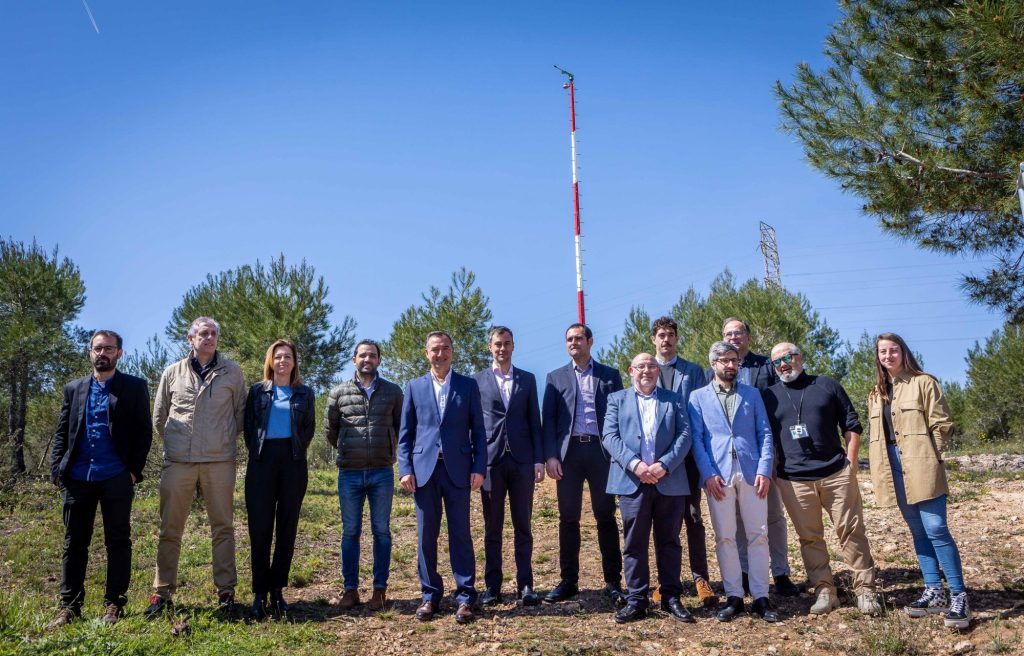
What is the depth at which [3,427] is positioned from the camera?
21.8m

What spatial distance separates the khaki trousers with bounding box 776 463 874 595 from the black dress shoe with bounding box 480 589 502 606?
96.6 inches

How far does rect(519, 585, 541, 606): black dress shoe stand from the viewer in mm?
5773

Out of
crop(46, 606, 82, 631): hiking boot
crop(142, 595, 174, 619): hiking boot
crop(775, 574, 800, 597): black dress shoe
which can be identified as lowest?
crop(775, 574, 800, 597): black dress shoe

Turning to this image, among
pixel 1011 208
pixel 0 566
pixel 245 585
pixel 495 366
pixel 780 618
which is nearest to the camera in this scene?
pixel 780 618

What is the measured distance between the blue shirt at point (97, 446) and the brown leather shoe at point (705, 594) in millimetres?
4591

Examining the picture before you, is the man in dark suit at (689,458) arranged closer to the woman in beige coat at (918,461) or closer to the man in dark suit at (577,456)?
the man in dark suit at (577,456)

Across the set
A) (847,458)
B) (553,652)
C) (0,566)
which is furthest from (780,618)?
(0,566)

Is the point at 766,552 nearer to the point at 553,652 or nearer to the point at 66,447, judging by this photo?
the point at 553,652

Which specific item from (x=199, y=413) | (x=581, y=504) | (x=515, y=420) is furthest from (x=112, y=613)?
(x=581, y=504)

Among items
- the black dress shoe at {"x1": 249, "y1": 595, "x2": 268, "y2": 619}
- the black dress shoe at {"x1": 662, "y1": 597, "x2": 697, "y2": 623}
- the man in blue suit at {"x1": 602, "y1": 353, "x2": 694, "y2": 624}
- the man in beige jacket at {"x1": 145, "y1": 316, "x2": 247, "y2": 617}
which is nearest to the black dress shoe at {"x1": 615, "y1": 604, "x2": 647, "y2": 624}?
the man in blue suit at {"x1": 602, "y1": 353, "x2": 694, "y2": 624}

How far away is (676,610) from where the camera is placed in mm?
5250

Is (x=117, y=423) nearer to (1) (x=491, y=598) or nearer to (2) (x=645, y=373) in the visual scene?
(1) (x=491, y=598)

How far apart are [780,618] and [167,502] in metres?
4.78

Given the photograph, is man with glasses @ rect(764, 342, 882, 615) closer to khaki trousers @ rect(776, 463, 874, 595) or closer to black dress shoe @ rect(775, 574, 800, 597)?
khaki trousers @ rect(776, 463, 874, 595)
